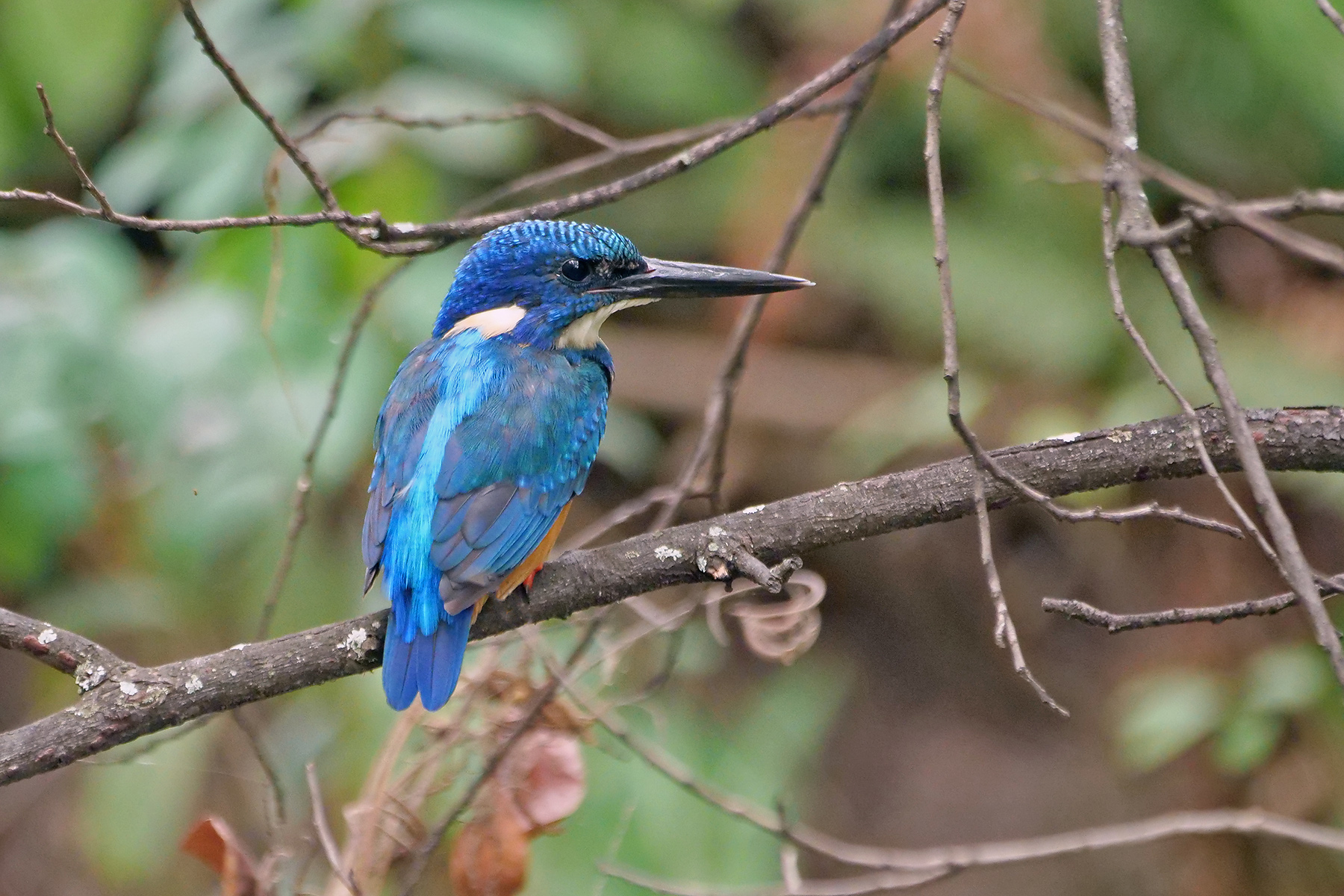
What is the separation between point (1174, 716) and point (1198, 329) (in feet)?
6.77

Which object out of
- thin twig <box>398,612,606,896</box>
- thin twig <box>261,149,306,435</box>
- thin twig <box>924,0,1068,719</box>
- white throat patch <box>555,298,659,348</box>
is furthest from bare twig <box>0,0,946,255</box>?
thin twig <box>398,612,606,896</box>

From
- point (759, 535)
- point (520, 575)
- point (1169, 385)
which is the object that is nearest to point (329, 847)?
point (520, 575)

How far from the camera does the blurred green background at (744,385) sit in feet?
9.12

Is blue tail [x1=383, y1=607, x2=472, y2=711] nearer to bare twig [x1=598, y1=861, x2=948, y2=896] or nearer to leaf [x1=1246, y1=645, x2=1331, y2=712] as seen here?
bare twig [x1=598, y1=861, x2=948, y2=896]

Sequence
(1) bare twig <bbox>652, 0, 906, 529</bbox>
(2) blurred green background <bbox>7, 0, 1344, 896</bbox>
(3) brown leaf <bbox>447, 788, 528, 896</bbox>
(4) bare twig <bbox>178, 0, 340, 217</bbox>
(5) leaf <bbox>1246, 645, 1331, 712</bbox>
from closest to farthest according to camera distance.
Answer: (4) bare twig <bbox>178, 0, 340, 217</bbox> < (3) brown leaf <bbox>447, 788, 528, 896</bbox> < (1) bare twig <bbox>652, 0, 906, 529</bbox> < (2) blurred green background <bbox>7, 0, 1344, 896</bbox> < (5) leaf <bbox>1246, 645, 1331, 712</bbox>

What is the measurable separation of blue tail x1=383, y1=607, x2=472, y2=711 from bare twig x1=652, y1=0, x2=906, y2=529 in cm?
52

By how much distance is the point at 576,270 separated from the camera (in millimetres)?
2650

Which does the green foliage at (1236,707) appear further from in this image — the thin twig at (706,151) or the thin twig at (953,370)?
the thin twig at (706,151)

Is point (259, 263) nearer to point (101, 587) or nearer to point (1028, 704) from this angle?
point (101, 587)

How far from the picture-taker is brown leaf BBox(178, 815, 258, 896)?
204 cm

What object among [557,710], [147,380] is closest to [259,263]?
[147,380]

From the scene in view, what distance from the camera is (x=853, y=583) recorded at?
486 centimetres

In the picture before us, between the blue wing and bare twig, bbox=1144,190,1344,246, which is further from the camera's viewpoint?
the blue wing

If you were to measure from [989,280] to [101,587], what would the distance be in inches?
112
